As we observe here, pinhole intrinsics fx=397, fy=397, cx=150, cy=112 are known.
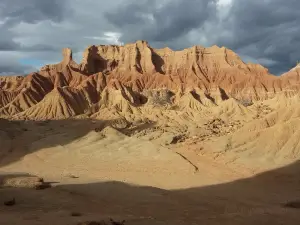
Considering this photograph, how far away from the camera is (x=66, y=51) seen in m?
129

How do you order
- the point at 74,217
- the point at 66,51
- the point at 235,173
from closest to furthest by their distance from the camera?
the point at 74,217
the point at 235,173
the point at 66,51

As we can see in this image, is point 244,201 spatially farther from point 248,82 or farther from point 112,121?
point 248,82

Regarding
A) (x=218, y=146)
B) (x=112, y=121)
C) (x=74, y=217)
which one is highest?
(x=112, y=121)

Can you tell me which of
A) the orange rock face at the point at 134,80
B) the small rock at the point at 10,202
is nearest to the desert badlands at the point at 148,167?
the small rock at the point at 10,202

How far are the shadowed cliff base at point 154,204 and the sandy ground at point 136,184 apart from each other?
0.11 feet

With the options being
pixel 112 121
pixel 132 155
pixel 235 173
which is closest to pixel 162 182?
pixel 235 173

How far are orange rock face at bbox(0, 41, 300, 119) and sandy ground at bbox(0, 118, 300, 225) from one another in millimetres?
44593

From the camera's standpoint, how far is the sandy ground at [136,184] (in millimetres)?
14781

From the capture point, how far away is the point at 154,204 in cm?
1767

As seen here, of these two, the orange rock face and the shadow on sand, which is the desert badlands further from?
the orange rock face

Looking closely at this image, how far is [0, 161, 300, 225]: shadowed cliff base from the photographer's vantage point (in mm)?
13688

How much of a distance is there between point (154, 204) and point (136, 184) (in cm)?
638

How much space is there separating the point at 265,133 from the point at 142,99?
70252 millimetres

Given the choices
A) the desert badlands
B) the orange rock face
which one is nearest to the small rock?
the desert badlands
